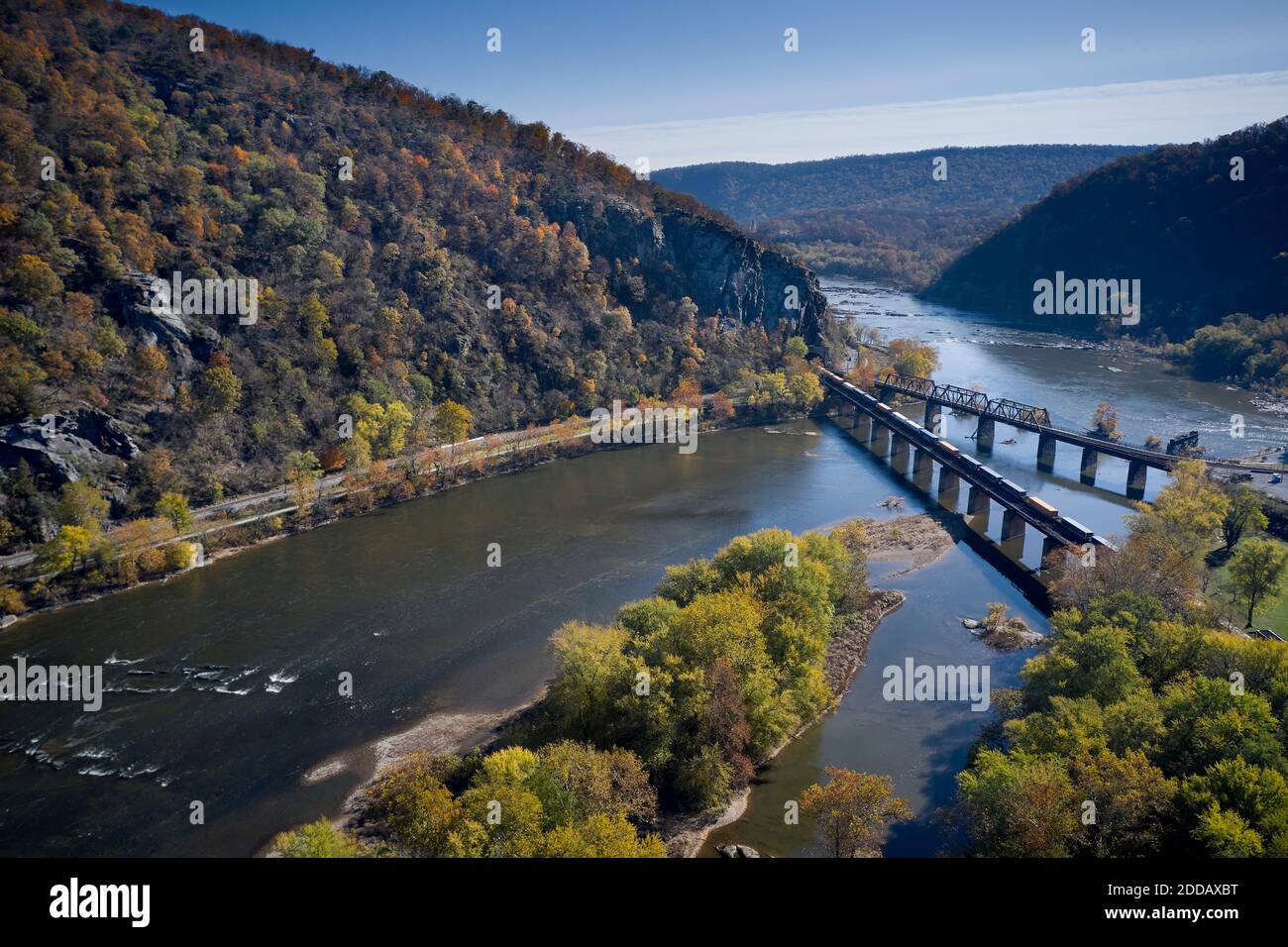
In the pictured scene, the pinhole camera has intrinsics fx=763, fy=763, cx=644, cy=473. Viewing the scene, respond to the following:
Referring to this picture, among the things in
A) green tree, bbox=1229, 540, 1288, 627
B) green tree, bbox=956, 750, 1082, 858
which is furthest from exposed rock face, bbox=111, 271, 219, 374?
green tree, bbox=1229, 540, 1288, 627

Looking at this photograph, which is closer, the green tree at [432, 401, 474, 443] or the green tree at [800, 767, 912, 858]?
the green tree at [800, 767, 912, 858]

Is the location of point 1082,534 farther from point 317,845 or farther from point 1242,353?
point 1242,353

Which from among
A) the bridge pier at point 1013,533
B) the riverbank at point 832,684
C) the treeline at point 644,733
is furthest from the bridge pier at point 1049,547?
the treeline at point 644,733

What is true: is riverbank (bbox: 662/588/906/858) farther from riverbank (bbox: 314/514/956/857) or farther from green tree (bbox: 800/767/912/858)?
green tree (bbox: 800/767/912/858)

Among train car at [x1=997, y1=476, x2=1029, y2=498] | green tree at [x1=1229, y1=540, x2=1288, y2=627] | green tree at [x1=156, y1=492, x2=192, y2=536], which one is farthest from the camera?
train car at [x1=997, y1=476, x2=1029, y2=498]

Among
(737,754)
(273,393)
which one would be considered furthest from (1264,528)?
(273,393)

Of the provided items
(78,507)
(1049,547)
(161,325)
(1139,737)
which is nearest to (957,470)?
(1049,547)
